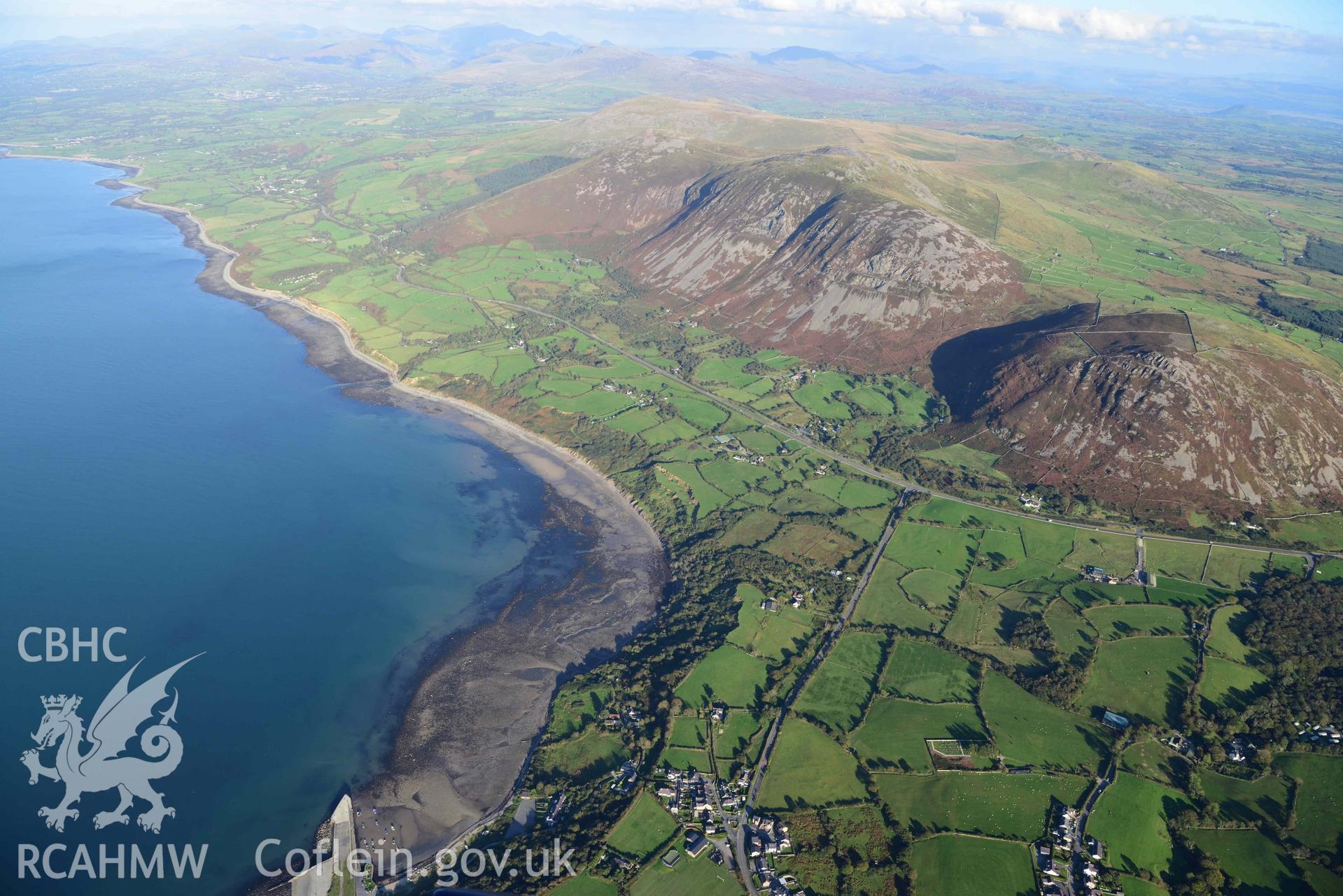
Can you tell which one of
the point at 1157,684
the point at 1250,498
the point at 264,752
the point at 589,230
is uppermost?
the point at 589,230

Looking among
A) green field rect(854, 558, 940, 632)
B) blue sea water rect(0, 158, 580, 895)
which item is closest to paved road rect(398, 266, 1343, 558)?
green field rect(854, 558, 940, 632)

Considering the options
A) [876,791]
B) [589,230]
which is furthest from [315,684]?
[589,230]

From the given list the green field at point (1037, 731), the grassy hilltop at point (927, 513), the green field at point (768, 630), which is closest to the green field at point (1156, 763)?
the grassy hilltop at point (927, 513)

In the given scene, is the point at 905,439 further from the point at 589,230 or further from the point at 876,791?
the point at 589,230

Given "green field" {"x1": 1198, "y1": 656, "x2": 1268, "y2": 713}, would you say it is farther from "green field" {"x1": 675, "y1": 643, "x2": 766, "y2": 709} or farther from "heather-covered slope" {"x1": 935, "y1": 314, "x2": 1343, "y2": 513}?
"green field" {"x1": 675, "y1": 643, "x2": 766, "y2": 709}

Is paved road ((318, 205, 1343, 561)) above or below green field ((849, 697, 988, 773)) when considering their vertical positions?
above

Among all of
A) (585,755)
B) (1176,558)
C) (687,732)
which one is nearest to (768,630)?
(687,732)

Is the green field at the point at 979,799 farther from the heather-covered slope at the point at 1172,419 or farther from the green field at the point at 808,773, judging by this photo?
the heather-covered slope at the point at 1172,419
